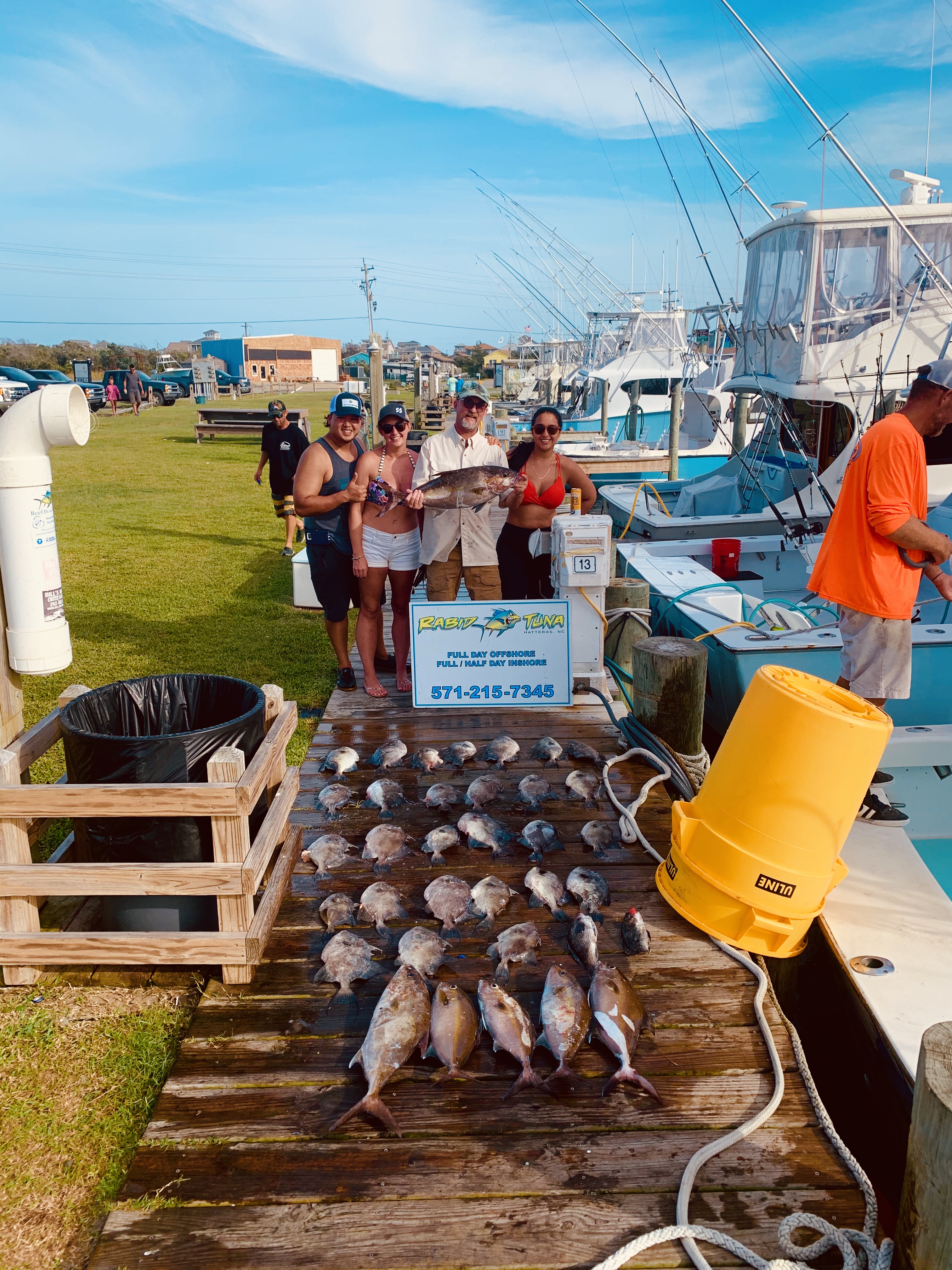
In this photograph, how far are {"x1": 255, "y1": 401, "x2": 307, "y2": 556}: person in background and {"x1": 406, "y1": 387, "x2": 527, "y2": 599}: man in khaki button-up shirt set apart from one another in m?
6.35

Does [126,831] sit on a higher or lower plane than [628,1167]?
higher

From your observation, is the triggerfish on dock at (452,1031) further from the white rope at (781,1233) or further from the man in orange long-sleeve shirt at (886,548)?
the man in orange long-sleeve shirt at (886,548)

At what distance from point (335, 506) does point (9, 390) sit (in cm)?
702

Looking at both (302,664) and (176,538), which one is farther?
(176,538)

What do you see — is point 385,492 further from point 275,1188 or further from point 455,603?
point 275,1188

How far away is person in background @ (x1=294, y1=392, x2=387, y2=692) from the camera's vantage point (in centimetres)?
557

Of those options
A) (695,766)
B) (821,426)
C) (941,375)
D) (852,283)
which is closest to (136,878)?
(695,766)

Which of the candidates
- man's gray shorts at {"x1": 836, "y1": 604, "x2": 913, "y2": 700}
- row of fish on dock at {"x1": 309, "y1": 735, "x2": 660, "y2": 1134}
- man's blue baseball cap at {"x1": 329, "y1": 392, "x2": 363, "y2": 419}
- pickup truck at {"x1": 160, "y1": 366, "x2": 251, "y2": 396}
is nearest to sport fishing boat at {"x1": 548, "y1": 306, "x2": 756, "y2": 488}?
man's blue baseball cap at {"x1": 329, "y1": 392, "x2": 363, "y2": 419}

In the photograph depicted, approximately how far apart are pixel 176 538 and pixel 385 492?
31.7 feet

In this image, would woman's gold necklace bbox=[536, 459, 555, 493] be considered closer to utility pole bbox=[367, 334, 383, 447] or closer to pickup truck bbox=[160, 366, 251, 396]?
utility pole bbox=[367, 334, 383, 447]

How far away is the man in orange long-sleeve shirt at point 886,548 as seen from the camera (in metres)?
4.16

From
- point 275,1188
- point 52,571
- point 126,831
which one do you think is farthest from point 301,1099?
point 52,571

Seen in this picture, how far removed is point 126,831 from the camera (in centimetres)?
328

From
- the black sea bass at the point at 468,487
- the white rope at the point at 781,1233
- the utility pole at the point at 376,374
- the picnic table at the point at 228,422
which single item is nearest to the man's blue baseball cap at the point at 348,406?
the black sea bass at the point at 468,487
